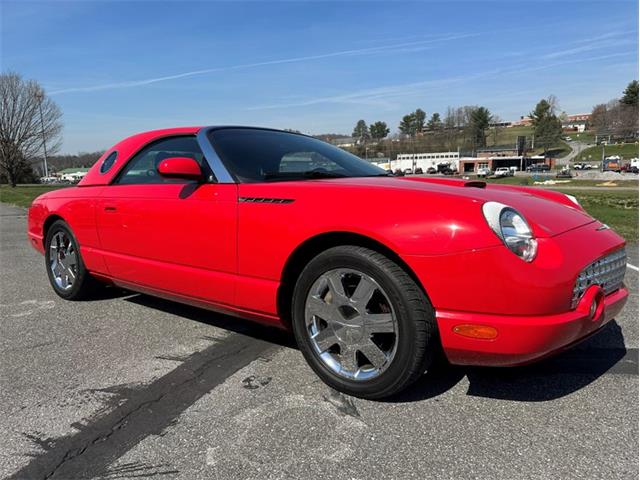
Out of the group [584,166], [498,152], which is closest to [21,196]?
[584,166]

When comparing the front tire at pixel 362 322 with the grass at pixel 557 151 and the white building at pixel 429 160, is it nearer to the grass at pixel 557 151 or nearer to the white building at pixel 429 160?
the white building at pixel 429 160

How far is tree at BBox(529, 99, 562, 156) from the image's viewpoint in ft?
382

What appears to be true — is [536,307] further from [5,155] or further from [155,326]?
[5,155]

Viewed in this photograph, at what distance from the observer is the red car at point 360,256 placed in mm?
2160

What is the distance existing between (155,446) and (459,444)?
1.29 metres

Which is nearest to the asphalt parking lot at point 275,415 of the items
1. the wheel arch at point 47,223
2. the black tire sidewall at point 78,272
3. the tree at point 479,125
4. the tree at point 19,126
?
the black tire sidewall at point 78,272

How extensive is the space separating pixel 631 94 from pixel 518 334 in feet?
470

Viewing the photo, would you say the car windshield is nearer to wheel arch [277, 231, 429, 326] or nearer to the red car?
the red car

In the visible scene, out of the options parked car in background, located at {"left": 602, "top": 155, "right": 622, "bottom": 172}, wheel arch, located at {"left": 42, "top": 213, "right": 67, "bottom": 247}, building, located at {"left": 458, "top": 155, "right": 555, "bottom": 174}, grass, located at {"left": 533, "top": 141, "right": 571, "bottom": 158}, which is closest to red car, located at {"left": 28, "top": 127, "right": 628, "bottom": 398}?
wheel arch, located at {"left": 42, "top": 213, "right": 67, "bottom": 247}

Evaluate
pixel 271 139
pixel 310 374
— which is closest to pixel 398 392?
pixel 310 374

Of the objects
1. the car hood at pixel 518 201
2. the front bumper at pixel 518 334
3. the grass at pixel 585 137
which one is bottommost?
the front bumper at pixel 518 334

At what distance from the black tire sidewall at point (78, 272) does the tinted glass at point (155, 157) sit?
0.81 m

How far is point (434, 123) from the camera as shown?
149875 millimetres

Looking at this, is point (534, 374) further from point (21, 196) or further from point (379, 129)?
point (379, 129)
